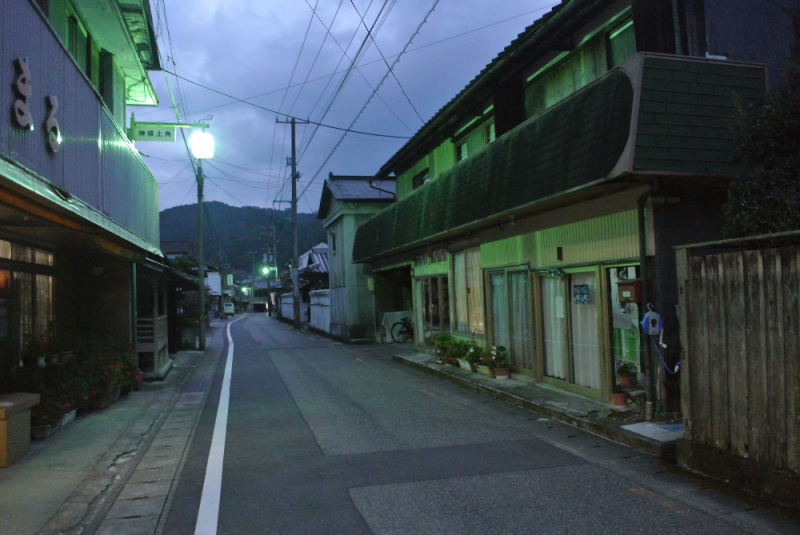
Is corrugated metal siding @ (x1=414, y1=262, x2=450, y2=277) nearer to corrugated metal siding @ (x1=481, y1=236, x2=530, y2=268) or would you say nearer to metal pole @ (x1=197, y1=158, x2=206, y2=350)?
corrugated metal siding @ (x1=481, y1=236, x2=530, y2=268)

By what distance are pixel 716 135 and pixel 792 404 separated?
4192mm

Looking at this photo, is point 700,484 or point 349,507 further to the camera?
point 700,484

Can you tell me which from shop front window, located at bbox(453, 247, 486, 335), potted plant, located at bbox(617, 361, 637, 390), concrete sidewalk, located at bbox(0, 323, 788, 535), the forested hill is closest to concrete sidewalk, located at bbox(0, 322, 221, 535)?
concrete sidewalk, located at bbox(0, 323, 788, 535)

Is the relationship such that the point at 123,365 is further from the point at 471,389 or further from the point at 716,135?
the point at 716,135

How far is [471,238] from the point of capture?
1503 cm

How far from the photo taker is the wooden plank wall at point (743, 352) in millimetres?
5219

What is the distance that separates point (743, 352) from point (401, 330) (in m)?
19.8

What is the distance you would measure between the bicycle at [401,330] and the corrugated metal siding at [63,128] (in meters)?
14.6

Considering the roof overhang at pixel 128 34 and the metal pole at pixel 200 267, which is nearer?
the roof overhang at pixel 128 34

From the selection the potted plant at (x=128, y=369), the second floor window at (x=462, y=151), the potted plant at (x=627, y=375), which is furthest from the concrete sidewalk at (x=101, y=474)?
the second floor window at (x=462, y=151)

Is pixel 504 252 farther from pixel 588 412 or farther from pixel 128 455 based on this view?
pixel 128 455

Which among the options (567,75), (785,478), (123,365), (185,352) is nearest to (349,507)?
(785,478)

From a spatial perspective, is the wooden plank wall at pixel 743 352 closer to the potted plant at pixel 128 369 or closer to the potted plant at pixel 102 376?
the potted plant at pixel 102 376

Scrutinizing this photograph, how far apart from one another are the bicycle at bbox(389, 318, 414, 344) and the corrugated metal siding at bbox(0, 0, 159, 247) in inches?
576
